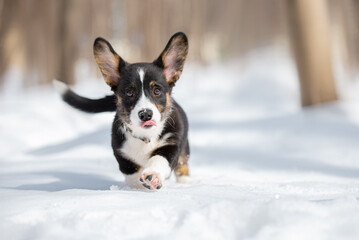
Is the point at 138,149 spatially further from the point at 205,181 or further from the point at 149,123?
the point at 205,181

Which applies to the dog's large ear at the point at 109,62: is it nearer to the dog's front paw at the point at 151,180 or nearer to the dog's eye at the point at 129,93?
the dog's eye at the point at 129,93

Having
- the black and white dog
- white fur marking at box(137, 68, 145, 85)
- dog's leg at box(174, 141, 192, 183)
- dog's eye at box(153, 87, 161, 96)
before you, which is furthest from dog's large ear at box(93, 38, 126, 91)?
dog's leg at box(174, 141, 192, 183)

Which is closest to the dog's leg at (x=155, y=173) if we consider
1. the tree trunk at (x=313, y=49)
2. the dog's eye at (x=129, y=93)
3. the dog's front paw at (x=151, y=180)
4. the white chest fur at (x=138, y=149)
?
the dog's front paw at (x=151, y=180)

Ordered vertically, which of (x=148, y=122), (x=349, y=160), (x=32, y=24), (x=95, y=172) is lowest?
(x=349, y=160)

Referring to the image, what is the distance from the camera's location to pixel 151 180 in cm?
286

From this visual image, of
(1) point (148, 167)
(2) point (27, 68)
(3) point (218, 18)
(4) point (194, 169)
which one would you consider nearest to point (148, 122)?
(1) point (148, 167)

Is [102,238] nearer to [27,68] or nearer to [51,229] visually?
[51,229]

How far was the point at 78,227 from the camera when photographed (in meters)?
2.13

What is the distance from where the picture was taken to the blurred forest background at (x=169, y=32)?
26.5 ft

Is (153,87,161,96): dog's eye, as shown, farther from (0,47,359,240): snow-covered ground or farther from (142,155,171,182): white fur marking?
(0,47,359,240): snow-covered ground

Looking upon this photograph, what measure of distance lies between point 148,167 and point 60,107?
738 centimetres

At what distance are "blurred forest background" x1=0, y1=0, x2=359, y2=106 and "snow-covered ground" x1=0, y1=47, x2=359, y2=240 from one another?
1.32 metres

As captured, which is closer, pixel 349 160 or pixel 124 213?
pixel 124 213

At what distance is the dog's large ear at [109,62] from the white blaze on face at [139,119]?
24 cm
